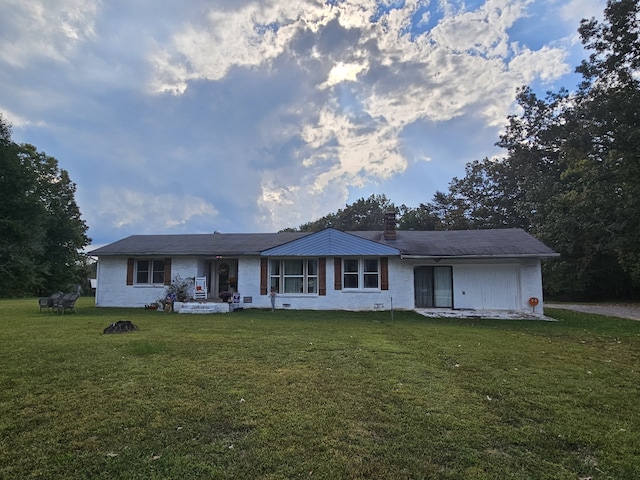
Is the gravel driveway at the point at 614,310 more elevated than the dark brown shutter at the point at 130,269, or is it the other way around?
the dark brown shutter at the point at 130,269

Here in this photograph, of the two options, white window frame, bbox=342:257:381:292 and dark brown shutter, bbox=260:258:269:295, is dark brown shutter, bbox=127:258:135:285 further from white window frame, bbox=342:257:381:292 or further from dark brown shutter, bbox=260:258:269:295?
white window frame, bbox=342:257:381:292

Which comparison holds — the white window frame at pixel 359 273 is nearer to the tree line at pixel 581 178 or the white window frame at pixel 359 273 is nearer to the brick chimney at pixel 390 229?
the brick chimney at pixel 390 229

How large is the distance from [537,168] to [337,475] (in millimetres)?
34232

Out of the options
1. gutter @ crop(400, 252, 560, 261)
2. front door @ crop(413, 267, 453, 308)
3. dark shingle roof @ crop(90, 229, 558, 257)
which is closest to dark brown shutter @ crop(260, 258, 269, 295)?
dark shingle roof @ crop(90, 229, 558, 257)

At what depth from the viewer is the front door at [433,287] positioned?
55.4 feet

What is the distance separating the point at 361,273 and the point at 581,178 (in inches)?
630

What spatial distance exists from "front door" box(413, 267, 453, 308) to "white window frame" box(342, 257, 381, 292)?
1.88 meters

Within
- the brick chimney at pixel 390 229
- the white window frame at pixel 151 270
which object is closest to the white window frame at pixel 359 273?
the brick chimney at pixel 390 229

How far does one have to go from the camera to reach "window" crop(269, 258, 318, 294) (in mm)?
17391

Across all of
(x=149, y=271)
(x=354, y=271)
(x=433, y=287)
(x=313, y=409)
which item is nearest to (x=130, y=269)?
(x=149, y=271)

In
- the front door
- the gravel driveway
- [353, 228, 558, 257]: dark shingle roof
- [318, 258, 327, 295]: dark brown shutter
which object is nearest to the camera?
[353, 228, 558, 257]: dark shingle roof

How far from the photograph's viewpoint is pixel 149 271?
18266 mm

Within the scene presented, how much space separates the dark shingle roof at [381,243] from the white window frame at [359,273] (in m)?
1.14

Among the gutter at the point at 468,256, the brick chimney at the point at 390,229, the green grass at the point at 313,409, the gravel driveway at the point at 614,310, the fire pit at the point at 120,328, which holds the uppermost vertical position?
the brick chimney at the point at 390,229
